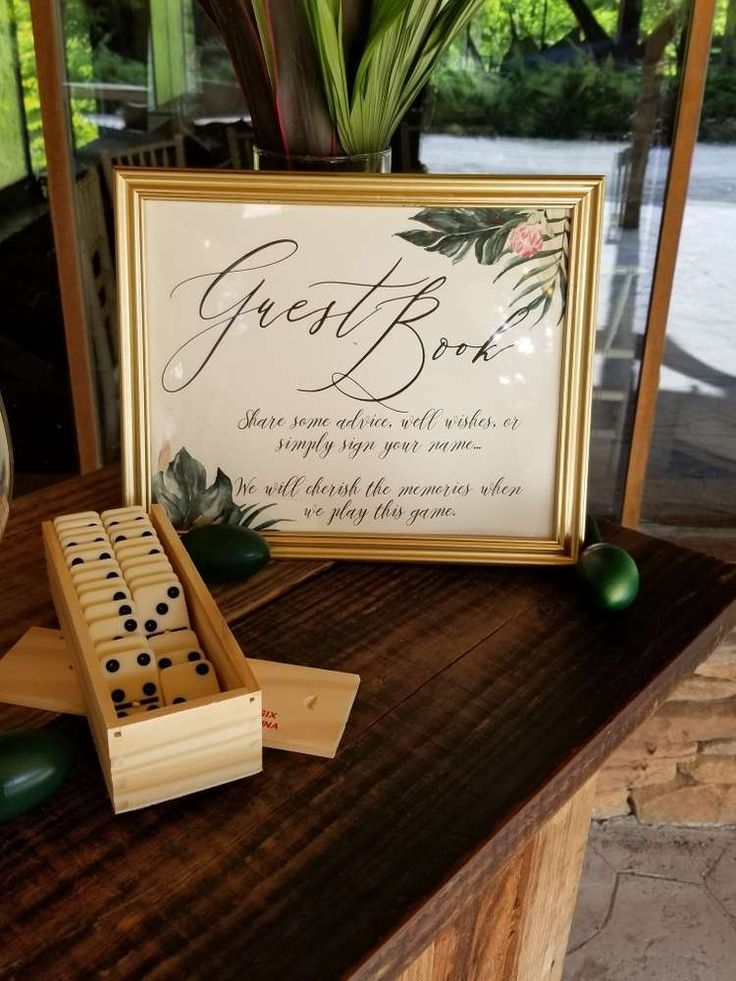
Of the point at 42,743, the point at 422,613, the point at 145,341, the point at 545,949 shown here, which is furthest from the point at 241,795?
the point at 545,949

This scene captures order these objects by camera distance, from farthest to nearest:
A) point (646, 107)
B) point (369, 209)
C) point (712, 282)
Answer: point (712, 282)
point (646, 107)
point (369, 209)

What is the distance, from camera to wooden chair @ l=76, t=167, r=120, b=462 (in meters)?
1.55

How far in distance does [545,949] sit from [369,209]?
739 millimetres

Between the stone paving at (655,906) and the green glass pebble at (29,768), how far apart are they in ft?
3.97

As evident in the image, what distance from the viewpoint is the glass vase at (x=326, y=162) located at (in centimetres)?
75

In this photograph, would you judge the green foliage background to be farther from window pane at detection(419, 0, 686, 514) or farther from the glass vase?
the glass vase

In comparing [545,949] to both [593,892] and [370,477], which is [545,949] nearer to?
[370,477]

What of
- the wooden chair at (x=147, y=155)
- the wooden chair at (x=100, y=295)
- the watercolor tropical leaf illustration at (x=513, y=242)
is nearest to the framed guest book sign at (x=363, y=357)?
the watercolor tropical leaf illustration at (x=513, y=242)

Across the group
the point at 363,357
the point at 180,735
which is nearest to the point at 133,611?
the point at 180,735

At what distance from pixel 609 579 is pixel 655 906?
114 centimetres

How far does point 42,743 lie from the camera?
54 cm

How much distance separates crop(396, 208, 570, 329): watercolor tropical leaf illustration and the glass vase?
3.2 inches

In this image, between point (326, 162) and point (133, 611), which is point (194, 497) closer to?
point (133, 611)

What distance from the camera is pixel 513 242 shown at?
718mm
